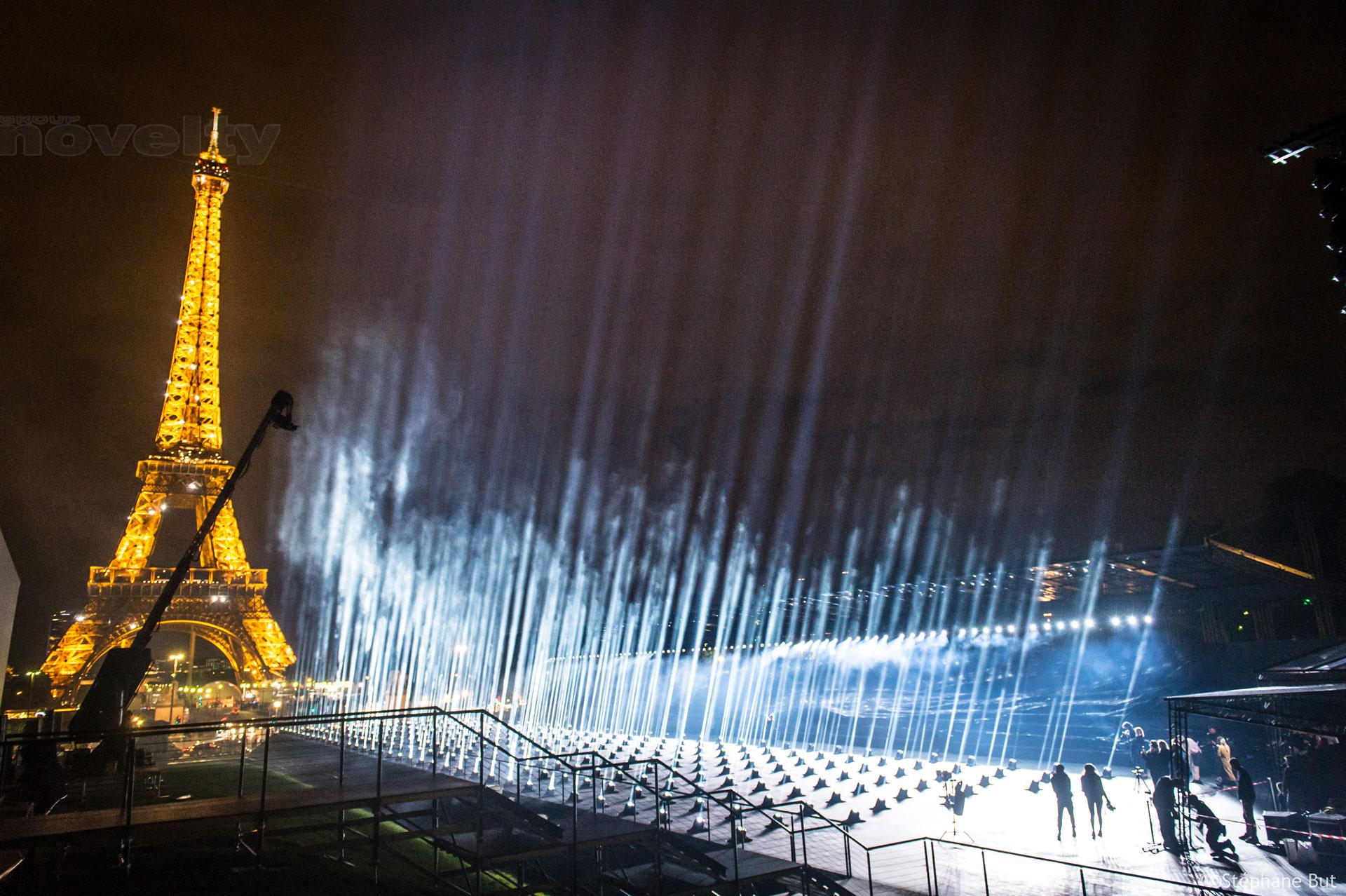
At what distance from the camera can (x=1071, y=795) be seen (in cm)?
1385

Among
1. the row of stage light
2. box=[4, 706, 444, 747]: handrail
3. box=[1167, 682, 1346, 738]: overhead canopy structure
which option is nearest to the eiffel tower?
box=[4, 706, 444, 747]: handrail

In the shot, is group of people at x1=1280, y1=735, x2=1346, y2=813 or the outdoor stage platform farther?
group of people at x1=1280, y1=735, x2=1346, y2=813

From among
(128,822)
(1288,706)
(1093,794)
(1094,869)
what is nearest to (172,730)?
(128,822)

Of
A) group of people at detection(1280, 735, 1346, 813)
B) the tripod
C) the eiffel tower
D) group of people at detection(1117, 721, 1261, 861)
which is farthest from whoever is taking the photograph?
the eiffel tower

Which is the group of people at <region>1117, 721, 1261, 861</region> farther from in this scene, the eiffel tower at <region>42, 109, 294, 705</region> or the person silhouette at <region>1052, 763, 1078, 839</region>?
the eiffel tower at <region>42, 109, 294, 705</region>

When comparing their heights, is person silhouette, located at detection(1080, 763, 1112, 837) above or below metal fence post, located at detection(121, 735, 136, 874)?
below

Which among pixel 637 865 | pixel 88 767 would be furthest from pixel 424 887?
pixel 88 767

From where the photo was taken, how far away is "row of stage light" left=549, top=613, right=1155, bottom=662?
4828 cm

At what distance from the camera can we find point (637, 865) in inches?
431

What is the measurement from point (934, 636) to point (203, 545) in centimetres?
5866

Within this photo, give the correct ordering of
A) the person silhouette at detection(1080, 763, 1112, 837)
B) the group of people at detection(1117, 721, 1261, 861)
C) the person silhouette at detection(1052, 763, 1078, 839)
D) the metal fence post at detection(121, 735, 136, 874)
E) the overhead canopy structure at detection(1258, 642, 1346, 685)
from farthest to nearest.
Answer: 1. the overhead canopy structure at detection(1258, 642, 1346, 685)
2. the person silhouette at detection(1080, 763, 1112, 837)
3. the person silhouette at detection(1052, 763, 1078, 839)
4. the group of people at detection(1117, 721, 1261, 861)
5. the metal fence post at detection(121, 735, 136, 874)

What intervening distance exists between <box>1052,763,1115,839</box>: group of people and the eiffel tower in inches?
1556

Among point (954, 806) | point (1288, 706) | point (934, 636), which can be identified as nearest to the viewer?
point (954, 806)

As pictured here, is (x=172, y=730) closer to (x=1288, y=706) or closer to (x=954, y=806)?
(x=954, y=806)
